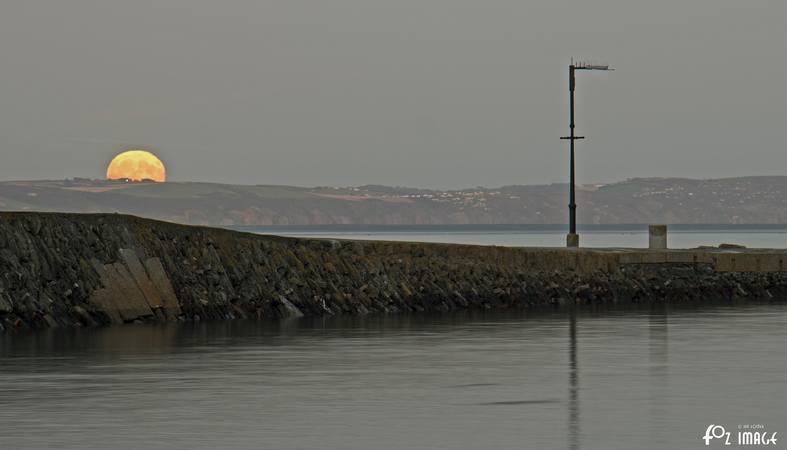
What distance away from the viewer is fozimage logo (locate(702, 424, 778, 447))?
19.5 meters

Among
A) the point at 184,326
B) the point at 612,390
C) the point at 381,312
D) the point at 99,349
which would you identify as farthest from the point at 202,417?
the point at 381,312

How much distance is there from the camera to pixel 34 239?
1895 inches

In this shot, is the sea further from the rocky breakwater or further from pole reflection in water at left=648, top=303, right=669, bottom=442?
the rocky breakwater

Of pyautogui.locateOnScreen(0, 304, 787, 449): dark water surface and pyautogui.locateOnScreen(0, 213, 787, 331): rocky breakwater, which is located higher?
pyautogui.locateOnScreen(0, 213, 787, 331): rocky breakwater

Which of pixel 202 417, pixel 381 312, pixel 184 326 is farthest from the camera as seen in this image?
pixel 381 312

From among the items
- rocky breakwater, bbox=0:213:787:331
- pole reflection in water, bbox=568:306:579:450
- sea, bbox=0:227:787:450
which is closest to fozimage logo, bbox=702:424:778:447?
sea, bbox=0:227:787:450

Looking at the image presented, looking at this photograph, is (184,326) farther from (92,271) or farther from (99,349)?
(99,349)

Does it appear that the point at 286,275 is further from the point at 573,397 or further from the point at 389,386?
the point at 573,397

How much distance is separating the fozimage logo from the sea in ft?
0.12

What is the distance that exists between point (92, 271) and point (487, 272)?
1631 cm

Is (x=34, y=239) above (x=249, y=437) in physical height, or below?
above

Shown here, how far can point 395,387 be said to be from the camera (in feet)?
86.8

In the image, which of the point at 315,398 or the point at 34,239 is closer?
the point at 315,398

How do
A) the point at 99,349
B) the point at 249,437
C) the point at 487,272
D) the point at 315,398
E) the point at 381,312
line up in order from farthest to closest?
the point at 487,272
the point at 381,312
the point at 99,349
the point at 315,398
the point at 249,437
